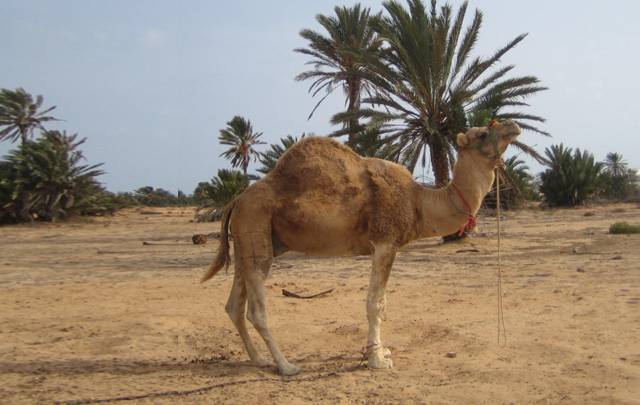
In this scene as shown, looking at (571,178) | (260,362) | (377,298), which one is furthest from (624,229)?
(571,178)

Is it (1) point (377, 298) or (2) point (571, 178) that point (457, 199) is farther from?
(2) point (571, 178)

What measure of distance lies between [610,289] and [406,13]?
951 cm

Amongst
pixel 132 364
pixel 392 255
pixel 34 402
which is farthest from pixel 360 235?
pixel 34 402

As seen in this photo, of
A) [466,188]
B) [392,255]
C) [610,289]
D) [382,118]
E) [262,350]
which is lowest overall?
[262,350]

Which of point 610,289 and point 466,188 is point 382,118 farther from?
point 466,188

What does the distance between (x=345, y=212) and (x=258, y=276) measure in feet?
3.58

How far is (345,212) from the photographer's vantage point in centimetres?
526

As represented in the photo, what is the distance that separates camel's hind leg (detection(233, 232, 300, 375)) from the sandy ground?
11.8 inches

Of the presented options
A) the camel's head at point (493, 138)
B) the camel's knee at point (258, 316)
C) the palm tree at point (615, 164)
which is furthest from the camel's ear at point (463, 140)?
the palm tree at point (615, 164)

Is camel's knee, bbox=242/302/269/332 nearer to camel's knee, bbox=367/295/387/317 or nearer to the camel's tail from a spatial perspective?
the camel's tail

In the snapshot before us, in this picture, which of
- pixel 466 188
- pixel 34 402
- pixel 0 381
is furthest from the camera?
pixel 466 188

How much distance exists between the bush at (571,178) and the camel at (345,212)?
31.0 metres

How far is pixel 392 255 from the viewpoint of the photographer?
5262 millimetres

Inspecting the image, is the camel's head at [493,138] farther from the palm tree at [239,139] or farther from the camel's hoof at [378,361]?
the palm tree at [239,139]
